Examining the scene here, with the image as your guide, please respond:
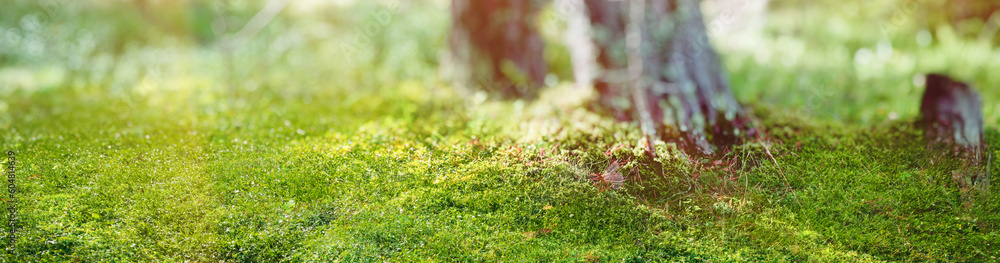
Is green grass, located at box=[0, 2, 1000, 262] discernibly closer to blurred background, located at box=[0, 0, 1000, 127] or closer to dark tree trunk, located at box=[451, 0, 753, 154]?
dark tree trunk, located at box=[451, 0, 753, 154]

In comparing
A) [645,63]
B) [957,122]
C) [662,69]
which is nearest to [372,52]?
[645,63]

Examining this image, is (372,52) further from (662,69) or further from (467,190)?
(467,190)

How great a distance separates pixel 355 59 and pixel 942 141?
24.6ft

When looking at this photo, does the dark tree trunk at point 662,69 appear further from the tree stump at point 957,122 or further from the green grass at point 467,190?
the tree stump at point 957,122

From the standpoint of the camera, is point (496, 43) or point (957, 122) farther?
point (496, 43)

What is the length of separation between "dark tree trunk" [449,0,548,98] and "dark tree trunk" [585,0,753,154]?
1128 mm

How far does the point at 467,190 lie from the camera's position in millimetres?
4367

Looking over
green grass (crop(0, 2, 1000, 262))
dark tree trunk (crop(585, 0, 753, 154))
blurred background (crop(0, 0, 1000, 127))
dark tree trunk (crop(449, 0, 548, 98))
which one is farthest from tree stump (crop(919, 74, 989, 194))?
dark tree trunk (crop(449, 0, 548, 98))

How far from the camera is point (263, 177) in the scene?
4469mm

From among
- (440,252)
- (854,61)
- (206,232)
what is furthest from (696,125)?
(854,61)

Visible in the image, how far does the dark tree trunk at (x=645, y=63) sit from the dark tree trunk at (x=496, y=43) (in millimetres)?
12

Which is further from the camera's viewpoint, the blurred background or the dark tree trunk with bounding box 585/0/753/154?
the blurred background

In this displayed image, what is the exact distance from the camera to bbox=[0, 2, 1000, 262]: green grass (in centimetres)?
390

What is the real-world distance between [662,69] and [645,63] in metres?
0.18
